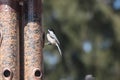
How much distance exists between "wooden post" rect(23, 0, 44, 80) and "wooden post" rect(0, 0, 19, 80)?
100mm

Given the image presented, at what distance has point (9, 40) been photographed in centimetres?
712

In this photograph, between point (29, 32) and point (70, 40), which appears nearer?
point (29, 32)

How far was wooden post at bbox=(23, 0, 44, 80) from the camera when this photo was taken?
23.2ft

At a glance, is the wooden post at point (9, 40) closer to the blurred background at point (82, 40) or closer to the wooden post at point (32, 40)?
the wooden post at point (32, 40)

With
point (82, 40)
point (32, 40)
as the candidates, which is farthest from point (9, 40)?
point (82, 40)

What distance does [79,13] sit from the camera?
18219 millimetres

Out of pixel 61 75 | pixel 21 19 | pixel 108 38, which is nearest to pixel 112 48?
pixel 108 38

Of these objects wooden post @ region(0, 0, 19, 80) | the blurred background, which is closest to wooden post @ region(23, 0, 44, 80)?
wooden post @ region(0, 0, 19, 80)

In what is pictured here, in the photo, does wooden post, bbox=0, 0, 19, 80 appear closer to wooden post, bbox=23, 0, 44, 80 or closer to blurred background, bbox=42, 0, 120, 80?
wooden post, bbox=23, 0, 44, 80

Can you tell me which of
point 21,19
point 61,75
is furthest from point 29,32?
point 61,75

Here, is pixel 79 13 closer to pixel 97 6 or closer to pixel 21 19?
pixel 97 6

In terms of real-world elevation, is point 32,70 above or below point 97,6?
below

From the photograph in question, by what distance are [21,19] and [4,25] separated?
213 millimetres

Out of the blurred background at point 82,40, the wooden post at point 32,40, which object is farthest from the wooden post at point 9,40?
the blurred background at point 82,40
